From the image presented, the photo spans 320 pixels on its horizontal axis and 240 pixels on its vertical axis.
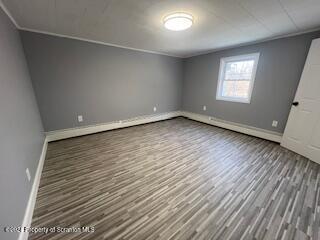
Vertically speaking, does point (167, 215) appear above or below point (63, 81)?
below

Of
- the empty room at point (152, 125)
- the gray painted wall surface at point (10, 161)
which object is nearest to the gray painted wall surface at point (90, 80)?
the empty room at point (152, 125)

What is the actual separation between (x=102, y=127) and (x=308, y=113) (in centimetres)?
431

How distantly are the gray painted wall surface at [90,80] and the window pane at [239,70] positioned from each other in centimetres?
179

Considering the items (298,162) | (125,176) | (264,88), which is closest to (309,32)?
(264,88)

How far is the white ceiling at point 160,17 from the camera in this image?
1660mm

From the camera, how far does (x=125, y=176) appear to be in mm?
2012

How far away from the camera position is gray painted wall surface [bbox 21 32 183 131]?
108 inches

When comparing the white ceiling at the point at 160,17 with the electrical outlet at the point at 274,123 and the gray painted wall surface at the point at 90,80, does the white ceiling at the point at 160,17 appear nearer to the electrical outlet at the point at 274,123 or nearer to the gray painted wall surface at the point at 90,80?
the gray painted wall surface at the point at 90,80

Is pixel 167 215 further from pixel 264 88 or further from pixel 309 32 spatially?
pixel 309 32

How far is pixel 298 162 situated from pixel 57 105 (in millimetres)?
4664

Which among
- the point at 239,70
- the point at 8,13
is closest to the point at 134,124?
the point at 8,13

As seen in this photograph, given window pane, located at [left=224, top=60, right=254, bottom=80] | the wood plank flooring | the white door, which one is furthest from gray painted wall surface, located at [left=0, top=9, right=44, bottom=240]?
window pane, located at [left=224, top=60, right=254, bottom=80]

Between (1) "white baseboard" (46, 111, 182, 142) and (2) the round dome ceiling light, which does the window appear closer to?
(1) "white baseboard" (46, 111, 182, 142)

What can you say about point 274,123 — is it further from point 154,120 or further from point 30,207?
point 30,207
